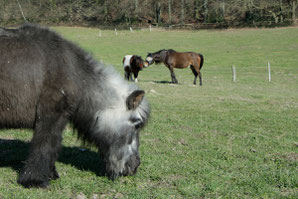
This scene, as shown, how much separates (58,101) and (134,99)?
1.06 meters

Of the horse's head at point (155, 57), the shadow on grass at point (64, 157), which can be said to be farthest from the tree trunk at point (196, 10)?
the shadow on grass at point (64, 157)

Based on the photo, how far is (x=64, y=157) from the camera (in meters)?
Answer: 6.02

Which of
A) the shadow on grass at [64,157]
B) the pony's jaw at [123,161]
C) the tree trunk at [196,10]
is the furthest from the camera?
the tree trunk at [196,10]

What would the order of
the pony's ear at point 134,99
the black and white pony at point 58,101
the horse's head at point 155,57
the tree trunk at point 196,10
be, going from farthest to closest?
the tree trunk at point 196,10, the horse's head at point 155,57, the pony's ear at point 134,99, the black and white pony at point 58,101

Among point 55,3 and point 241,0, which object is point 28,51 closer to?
point 241,0

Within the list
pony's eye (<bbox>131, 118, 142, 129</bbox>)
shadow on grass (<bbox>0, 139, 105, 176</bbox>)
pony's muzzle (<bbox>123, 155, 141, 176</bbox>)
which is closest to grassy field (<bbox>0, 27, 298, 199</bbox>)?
shadow on grass (<bbox>0, 139, 105, 176</bbox>)

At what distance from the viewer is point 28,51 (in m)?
4.58

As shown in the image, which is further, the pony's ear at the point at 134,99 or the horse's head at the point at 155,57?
the horse's head at the point at 155,57

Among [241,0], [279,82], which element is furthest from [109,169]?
[241,0]

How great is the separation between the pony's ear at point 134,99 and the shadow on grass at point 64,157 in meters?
1.16

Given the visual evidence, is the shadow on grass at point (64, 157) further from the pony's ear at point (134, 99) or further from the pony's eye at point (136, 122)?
the pony's ear at point (134, 99)

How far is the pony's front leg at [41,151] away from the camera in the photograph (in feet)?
15.0

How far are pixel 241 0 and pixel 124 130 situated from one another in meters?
51.7

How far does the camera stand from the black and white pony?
4.47m
